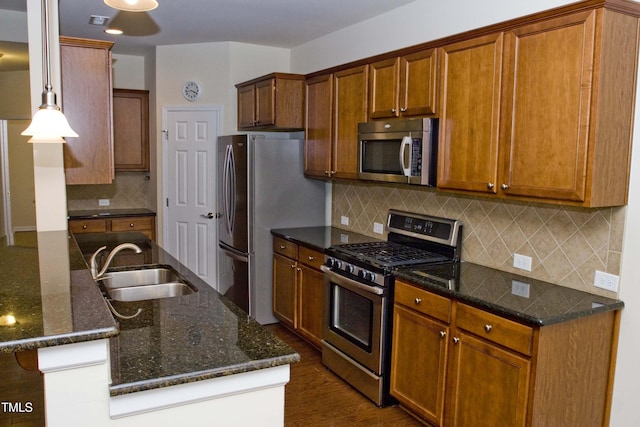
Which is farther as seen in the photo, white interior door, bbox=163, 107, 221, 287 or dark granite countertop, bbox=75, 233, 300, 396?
white interior door, bbox=163, 107, 221, 287

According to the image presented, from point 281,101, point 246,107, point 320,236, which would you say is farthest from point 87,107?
point 246,107

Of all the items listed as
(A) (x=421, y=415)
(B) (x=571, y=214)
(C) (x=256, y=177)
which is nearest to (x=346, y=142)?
(C) (x=256, y=177)

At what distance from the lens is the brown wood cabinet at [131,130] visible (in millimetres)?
5727

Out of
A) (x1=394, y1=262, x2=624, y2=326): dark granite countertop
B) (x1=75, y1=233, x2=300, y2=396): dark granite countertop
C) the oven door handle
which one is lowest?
the oven door handle

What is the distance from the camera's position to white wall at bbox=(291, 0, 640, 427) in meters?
2.40

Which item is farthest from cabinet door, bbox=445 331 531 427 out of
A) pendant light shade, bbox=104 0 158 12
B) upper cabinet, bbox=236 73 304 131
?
upper cabinet, bbox=236 73 304 131

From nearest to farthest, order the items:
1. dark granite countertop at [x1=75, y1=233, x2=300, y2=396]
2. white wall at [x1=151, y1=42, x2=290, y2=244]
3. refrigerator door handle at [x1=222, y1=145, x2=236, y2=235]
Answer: dark granite countertop at [x1=75, y1=233, x2=300, y2=396] < refrigerator door handle at [x1=222, y1=145, x2=236, y2=235] < white wall at [x1=151, y1=42, x2=290, y2=244]

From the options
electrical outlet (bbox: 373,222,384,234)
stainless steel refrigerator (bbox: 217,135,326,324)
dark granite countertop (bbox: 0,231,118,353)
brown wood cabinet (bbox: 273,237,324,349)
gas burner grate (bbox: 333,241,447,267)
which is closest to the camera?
dark granite countertop (bbox: 0,231,118,353)

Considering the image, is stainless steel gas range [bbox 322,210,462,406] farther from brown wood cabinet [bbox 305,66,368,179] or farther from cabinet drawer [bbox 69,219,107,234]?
cabinet drawer [bbox 69,219,107,234]

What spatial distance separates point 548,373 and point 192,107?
14.3 ft

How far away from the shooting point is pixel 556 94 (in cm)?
238

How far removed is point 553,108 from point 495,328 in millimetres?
1081

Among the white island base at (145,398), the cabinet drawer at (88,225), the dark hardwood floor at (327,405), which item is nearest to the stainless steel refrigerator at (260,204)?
the dark hardwood floor at (327,405)

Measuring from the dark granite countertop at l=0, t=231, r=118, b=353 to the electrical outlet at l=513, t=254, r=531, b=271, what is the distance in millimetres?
2273
